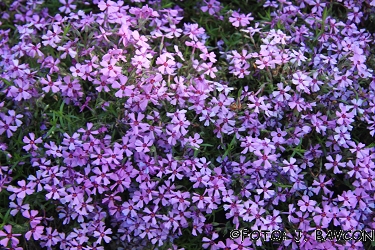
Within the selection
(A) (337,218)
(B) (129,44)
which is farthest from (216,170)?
(B) (129,44)

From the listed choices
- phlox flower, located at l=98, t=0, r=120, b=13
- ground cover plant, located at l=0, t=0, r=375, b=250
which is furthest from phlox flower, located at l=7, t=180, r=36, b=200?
phlox flower, located at l=98, t=0, r=120, b=13

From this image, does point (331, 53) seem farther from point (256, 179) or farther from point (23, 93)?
point (23, 93)

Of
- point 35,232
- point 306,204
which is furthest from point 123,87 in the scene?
point 306,204

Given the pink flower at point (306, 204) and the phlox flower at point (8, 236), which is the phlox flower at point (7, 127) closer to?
the phlox flower at point (8, 236)

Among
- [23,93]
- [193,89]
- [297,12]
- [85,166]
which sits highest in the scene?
[297,12]

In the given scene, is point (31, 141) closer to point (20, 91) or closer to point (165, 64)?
point (20, 91)

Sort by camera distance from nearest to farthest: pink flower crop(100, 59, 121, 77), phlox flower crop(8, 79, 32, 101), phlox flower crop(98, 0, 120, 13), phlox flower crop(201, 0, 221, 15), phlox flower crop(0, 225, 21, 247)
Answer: phlox flower crop(0, 225, 21, 247) < pink flower crop(100, 59, 121, 77) < phlox flower crop(8, 79, 32, 101) < phlox flower crop(98, 0, 120, 13) < phlox flower crop(201, 0, 221, 15)

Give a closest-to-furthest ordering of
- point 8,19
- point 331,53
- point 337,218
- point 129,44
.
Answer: point 337,218, point 129,44, point 331,53, point 8,19

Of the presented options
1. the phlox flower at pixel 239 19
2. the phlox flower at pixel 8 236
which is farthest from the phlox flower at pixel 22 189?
the phlox flower at pixel 239 19

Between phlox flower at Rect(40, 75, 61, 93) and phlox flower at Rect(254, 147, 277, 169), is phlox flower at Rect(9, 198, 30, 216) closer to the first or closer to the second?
phlox flower at Rect(40, 75, 61, 93)
